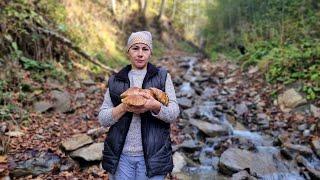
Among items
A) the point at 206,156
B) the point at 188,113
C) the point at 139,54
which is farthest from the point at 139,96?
the point at 188,113

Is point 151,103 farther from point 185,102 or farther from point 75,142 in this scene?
point 185,102

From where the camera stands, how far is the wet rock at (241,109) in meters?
10.2

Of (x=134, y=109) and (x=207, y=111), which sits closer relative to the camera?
(x=134, y=109)

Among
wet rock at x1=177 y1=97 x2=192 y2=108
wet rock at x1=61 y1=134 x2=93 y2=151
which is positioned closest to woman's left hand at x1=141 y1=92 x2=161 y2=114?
wet rock at x1=61 y1=134 x2=93 y2=151

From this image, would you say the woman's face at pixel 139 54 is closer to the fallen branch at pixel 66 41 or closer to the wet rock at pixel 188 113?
the wet rock at pixel 188 113

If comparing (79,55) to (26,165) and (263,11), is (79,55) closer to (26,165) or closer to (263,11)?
(26,165)

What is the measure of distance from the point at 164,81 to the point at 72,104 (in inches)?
253

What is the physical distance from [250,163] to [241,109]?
3780mm

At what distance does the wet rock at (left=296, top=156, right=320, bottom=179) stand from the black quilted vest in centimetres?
417

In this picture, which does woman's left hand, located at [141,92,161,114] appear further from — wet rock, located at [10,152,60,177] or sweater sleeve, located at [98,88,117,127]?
wet rock, located at [10,152,60,177]

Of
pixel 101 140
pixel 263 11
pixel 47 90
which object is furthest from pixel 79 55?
pixel 263 11

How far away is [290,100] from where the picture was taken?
999 cm

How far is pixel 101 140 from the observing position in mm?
7109

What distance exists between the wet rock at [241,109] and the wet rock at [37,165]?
18.3 ft
